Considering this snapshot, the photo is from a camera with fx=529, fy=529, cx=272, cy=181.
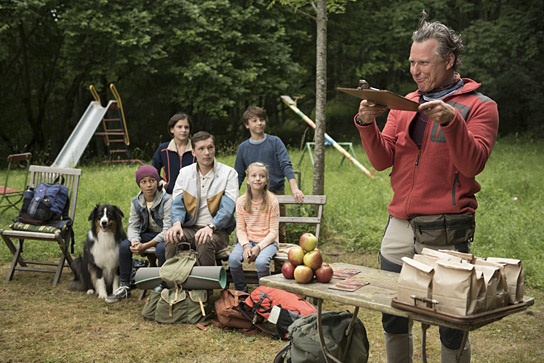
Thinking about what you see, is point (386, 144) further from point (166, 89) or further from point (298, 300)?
point (166, 89)

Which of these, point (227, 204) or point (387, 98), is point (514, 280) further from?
point (227, 204)

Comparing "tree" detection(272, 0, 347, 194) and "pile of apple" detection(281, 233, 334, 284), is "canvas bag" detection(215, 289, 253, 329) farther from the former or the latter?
"tree" detection(272, 0, 347, 194)

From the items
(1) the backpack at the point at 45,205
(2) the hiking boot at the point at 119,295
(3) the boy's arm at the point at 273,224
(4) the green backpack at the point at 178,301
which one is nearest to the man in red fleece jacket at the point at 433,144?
(3) the boy's arm at the point at 273,224

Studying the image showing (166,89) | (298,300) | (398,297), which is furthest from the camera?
(166,89)

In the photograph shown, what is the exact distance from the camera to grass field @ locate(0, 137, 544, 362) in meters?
4.10

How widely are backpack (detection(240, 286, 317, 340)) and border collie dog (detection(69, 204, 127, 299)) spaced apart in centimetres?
174

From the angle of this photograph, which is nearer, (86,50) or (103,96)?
(86,50)

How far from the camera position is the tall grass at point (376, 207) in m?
6.55

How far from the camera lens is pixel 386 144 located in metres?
2.61

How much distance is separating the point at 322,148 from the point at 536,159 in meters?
8.92

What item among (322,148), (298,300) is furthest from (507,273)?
(322,148)

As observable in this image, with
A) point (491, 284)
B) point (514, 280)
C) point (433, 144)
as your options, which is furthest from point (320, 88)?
point (491, 284)

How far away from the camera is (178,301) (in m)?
4.79

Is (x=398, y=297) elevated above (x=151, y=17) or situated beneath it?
situated beneath
